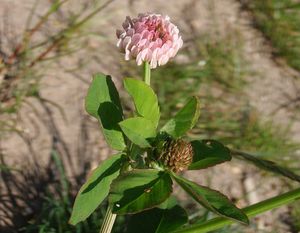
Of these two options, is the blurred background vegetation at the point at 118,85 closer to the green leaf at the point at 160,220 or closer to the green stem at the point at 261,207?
the green leaf at the point at 160,220

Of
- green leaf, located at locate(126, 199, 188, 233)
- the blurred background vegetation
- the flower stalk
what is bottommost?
the blurred background vegetation

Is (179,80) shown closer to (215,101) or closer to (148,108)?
(215,101)

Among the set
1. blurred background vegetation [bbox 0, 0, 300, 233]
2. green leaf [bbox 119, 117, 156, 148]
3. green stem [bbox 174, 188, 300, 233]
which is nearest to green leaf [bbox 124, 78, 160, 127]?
green leaf [bbox 119, 117, 156, 148]

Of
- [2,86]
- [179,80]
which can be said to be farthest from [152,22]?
[179,80]

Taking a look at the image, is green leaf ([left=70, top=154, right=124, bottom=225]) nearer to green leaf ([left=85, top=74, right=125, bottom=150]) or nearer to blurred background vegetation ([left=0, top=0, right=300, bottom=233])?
green leaf ([left=85, top=74, right=125, bottom=150])

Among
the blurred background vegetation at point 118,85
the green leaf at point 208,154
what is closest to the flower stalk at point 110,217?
the green leaf at point 208,154

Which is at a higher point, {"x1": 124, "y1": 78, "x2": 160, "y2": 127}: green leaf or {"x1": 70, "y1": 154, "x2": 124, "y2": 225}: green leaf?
{"x1": 124, "y1": 78, "x2": 160, "y2": 127}: green leaf

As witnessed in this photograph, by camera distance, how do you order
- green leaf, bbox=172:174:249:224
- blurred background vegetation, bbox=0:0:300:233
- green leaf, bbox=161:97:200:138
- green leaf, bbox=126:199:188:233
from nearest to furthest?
1. green leaf, bbox=172:174:249:224
2. green leaf, bbox=161:97:200:138
3. green leaf, bbox=126:199:188:233
4. blurred background vegetation, bbox=0:0:300:233

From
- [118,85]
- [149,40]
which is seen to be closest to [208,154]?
[149,40]
